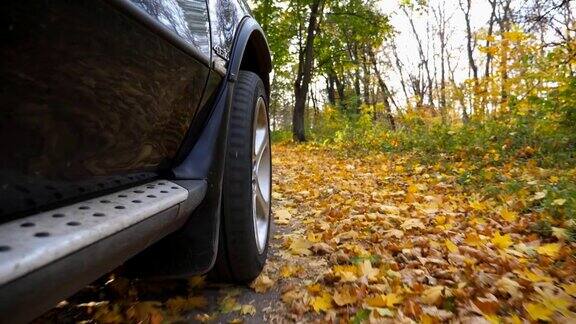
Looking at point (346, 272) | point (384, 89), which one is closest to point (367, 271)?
point (346, 272)

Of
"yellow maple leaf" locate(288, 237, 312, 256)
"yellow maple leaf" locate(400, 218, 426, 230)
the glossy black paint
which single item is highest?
the glossy black paint

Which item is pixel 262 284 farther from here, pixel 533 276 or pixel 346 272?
pixel 533 276

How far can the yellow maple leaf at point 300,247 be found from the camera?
2715 millimetres

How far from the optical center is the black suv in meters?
0.75

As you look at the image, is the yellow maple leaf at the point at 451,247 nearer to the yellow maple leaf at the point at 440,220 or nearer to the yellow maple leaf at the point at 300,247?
the yellow maple leaf at the point at 440,220

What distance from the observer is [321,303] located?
1.93 meters

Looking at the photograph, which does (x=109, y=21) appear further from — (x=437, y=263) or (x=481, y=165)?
(x=481, y=165)

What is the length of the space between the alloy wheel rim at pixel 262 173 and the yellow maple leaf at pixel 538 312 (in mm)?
1152

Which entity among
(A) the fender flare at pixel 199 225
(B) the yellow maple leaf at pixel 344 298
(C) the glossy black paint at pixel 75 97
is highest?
(C) the glossy black paint at pixel 75 97

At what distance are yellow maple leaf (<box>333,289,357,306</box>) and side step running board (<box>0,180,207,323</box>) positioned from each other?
39.6 inches

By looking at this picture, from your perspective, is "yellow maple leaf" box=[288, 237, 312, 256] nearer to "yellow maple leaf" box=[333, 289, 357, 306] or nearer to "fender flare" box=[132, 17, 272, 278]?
"yellow maple leaf" box=[333, 289, 357, 306]

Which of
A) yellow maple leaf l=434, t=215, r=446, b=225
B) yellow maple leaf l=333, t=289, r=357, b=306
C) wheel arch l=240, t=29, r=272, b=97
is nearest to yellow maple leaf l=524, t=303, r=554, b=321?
yellow maple leaf l=333, t=289, r=357, b=306

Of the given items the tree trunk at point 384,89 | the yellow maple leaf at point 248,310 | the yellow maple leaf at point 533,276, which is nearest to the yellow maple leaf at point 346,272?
the yellow maple leaf at point 248,310

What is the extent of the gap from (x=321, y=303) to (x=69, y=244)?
1381mm
